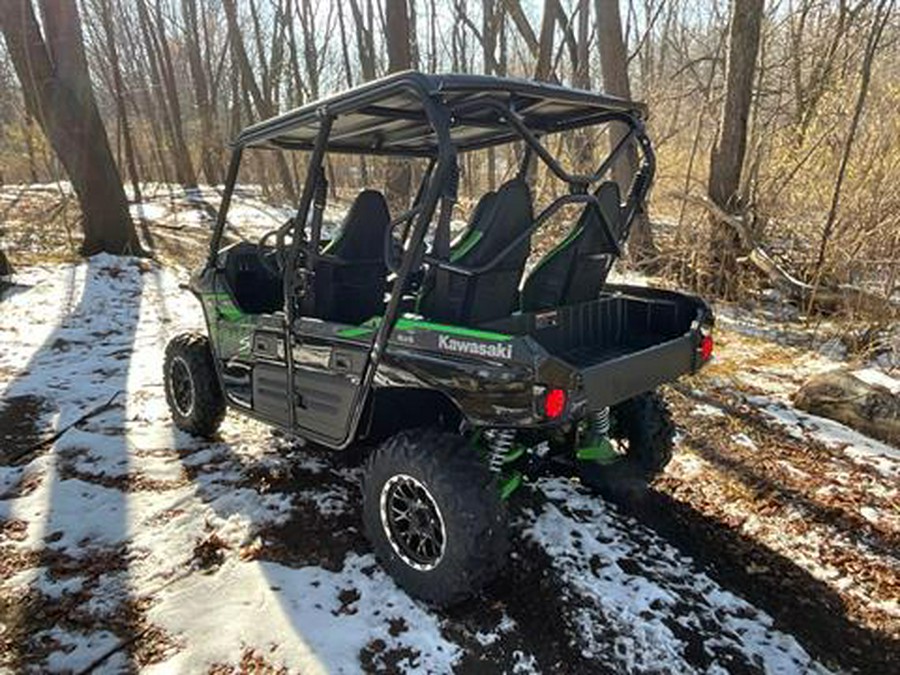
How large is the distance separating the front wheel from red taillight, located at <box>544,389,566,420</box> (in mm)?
416

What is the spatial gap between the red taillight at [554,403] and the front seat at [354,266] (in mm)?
1594

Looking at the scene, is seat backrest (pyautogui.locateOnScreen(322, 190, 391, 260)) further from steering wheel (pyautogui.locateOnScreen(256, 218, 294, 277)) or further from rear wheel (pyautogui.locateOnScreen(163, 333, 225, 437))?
rear wheel (pyautogui.locateOnScreen(163, 333, 225, 437))

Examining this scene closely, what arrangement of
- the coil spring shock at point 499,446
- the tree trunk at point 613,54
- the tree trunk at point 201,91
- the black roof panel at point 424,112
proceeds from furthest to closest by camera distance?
the tree trunk at point 201,91, the tree trunk at point 613,54, the coil spring shock at point 499,446, the black roof panel at point 424,112

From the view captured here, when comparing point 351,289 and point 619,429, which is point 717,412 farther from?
point 351,289

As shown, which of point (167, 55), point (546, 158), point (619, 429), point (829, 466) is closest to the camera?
point (546, 158)

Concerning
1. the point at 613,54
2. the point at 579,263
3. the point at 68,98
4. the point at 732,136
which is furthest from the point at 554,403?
the point at 68,98

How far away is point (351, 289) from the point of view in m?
3.65

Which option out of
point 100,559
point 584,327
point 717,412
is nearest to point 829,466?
point 717,412

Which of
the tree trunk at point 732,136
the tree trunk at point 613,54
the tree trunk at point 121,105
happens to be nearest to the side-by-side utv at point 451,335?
the tree trunk at point 732,136

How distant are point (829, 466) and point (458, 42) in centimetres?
2439

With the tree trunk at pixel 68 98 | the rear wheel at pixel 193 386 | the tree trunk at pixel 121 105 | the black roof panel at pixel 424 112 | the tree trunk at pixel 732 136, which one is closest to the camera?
the black roof panel at pixel 424 112

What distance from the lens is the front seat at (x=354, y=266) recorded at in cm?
352

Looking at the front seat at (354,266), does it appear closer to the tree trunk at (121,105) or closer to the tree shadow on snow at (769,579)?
the tree shadow on snow at (769,579)

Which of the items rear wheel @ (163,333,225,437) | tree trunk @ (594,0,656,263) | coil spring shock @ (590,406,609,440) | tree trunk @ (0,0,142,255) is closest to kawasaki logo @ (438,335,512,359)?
coil spring shock @ (590,406,609,440)
